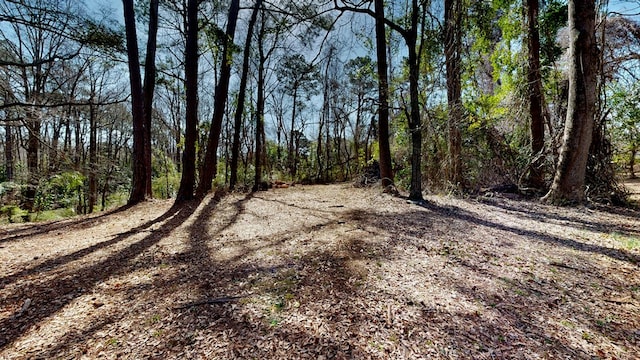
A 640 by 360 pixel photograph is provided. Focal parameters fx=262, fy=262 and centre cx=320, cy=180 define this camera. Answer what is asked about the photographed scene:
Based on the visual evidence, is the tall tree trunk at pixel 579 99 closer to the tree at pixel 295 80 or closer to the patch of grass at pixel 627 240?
the patch of grass at pixel 627 240

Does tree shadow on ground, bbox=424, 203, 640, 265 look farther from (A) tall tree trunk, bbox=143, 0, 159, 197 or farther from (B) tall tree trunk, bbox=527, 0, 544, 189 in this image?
(A) tall tree trunk, bbox=143, 0, 159, 197

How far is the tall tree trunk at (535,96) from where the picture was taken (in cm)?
530

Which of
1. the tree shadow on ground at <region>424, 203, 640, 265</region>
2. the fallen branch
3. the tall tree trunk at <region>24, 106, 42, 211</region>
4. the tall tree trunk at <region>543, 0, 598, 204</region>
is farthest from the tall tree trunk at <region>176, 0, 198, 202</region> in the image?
the tall tree trunk at <region>543, 0, 598, 204</region>

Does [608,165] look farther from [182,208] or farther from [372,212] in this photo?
[182,208]

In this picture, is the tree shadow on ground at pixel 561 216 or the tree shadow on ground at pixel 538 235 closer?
the tree shadow on ground at pixel 538 235

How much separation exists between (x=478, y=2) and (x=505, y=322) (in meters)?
5.57

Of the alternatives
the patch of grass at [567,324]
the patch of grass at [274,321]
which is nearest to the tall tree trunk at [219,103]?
the patch of grass at [274,321]

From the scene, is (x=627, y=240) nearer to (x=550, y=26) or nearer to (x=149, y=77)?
(x=550, y=26)

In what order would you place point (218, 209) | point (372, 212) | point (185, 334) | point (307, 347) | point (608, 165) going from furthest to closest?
point (218, 209) < point (608, 165) < point (372, 212) < point (185, 334) < point (307, 347)

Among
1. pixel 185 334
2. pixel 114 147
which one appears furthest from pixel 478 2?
pixel 114 147

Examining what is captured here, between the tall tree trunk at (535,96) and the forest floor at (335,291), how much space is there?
6.19 feet

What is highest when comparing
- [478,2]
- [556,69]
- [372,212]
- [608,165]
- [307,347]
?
[478,2]

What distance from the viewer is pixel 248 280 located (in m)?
2.02

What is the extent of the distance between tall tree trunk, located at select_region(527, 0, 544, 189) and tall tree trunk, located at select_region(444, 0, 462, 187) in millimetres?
1445
